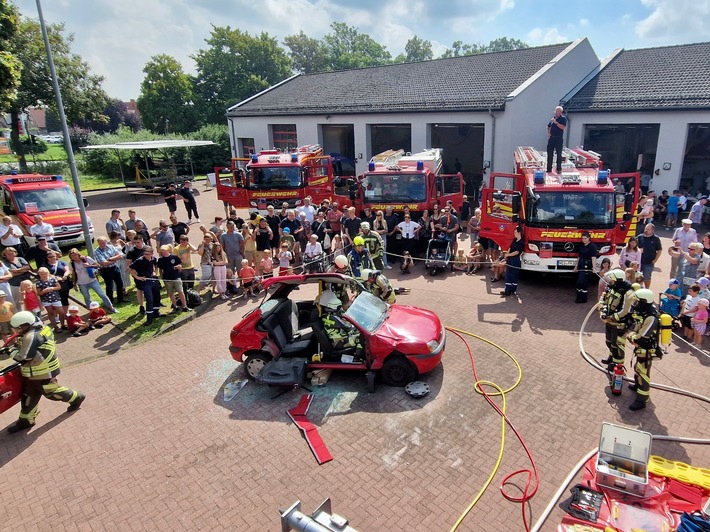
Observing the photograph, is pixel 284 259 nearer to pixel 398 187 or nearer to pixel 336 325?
pixel 398 187

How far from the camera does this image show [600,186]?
436 inches

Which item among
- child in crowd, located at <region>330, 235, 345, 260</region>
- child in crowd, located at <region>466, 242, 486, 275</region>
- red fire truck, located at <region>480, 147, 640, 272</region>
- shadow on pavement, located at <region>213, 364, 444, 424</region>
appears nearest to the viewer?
shadow on pavement, located at <region>213, 364, 444, 424</region>

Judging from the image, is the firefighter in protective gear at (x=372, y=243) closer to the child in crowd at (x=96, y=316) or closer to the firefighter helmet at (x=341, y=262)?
the firefighter helmet at (x=341, y=262)

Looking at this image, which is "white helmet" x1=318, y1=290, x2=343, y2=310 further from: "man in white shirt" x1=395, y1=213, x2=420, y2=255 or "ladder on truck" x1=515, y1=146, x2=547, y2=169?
"ladder on truck" x1=515, y1=146, x2=547, y2=169

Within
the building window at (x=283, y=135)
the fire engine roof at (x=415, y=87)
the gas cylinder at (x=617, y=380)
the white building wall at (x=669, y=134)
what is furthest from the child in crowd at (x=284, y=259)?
the building window at (x=283, y=135)

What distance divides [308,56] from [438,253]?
7092 cm

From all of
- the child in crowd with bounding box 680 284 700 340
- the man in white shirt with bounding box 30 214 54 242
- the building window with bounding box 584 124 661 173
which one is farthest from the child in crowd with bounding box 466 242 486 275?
the building window with bounding box 584 124 661 173

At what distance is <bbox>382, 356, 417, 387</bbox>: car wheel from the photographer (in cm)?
713

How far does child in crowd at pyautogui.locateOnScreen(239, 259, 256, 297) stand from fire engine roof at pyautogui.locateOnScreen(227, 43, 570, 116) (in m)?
14.3

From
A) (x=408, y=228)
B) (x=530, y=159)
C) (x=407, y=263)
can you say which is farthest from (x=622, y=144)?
(x=407, y=263)

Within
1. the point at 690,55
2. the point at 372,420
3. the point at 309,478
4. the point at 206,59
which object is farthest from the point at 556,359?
the point at 206,59

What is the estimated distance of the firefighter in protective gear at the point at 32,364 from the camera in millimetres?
6291

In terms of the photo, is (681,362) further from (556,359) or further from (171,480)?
(171,480)

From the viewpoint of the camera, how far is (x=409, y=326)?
7555 mm
